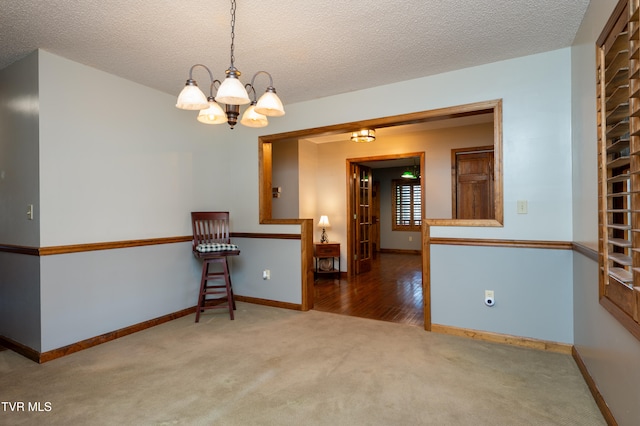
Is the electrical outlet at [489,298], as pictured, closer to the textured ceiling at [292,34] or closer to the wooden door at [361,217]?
the textured ceiling at [292,34]

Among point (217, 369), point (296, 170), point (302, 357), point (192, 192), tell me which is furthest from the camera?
point (296, 170)

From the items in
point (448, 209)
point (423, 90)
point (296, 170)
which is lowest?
point (448, 209)

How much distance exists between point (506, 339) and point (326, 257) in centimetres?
332

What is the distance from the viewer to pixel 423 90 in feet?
10.3

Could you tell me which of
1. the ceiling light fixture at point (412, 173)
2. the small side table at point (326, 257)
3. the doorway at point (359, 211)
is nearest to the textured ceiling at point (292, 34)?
the doorway at point (359, 211)

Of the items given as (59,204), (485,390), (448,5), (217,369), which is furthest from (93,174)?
(485,390)

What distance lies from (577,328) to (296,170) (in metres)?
4.25

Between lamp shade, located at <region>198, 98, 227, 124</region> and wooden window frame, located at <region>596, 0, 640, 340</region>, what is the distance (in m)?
2.07

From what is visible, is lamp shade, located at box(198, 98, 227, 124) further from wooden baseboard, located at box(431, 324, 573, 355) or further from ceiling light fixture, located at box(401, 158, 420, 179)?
ceiling light fixture, located at box(401, 158, 420, 179)

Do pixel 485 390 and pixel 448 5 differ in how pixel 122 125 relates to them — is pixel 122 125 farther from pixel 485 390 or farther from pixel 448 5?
pixel 485 390

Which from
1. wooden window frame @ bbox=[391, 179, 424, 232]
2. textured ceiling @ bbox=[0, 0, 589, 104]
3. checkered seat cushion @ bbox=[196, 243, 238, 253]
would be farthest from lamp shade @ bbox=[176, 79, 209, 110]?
wooden window frame @ bbox=[391, 179, 424, 232]

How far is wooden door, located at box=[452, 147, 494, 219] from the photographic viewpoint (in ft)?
16.6

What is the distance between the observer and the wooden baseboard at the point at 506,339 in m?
2.60

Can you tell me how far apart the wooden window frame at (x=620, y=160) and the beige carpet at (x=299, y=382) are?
76 cm
